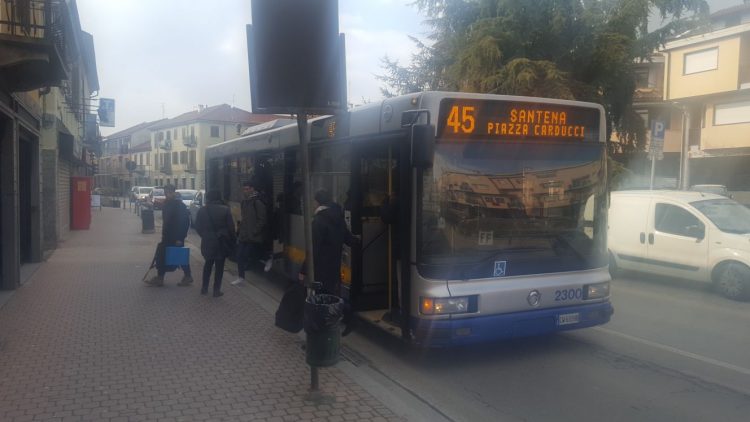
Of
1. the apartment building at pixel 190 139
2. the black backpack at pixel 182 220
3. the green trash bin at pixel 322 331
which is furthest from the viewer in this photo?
the apartment building at pixel 190 139

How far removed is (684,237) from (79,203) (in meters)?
22.1

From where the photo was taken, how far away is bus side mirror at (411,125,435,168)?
5758 millimetres

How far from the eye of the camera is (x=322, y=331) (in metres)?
5.27

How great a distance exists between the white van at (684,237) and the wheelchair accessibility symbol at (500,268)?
6.15 m

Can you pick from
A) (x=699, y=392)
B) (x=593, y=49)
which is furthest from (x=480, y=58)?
(x=699, y=392)

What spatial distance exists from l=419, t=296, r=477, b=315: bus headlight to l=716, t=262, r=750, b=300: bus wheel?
6521mm

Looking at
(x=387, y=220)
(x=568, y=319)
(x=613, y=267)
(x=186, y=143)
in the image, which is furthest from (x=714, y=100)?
(x=186, y=143)

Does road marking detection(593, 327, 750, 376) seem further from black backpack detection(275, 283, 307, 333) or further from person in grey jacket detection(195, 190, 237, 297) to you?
person in grey jacket detection(195, 190, 237, 297)

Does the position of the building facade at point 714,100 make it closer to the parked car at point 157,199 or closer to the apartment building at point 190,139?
the parked car at point 157,199

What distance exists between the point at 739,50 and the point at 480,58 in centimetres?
1750

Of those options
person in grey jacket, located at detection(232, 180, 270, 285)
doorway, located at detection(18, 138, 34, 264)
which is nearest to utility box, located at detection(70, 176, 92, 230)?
doorway, located at detection(18, 138, 34, 264)

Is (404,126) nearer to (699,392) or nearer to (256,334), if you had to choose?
(256,334)

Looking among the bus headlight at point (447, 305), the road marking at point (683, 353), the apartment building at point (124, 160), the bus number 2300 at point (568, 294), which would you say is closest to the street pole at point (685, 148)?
the road marking at point (683, 353)

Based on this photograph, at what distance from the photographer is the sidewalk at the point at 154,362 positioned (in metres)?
5.05
